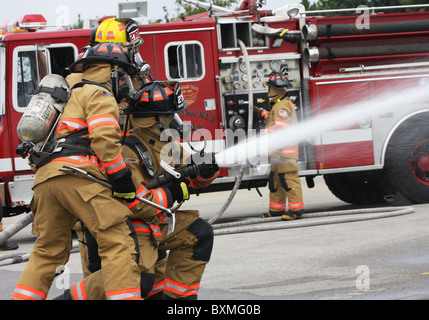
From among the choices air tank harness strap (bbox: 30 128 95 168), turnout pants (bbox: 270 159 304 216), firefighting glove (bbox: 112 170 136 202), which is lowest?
turnout pants (bbox: 270 159 304 216)

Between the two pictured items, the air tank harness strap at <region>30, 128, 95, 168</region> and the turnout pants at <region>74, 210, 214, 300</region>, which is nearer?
the air tank harness strap at <region>30, 128, 95, 168</region>

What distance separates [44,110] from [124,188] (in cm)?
69

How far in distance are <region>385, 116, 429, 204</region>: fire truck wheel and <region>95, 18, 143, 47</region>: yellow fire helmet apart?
5.52m

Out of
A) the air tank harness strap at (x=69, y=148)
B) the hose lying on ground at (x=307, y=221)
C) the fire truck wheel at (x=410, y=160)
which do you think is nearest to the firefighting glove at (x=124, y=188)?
the air tank harness strap at (x=69, y=148)

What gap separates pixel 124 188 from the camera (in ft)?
13.3

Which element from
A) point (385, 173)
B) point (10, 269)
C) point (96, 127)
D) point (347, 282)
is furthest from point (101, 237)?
point (385, 173)

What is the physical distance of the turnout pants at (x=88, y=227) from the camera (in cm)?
398

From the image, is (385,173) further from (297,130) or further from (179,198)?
(179,198)

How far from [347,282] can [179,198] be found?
1765 mm

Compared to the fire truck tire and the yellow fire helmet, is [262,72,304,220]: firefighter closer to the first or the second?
the fire truck tire

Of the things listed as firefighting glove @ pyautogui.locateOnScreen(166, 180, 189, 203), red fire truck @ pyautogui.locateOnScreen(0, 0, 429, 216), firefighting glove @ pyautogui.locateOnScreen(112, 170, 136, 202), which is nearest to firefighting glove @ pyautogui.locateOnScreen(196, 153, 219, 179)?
firefighting glove @ pyautogui.locateOnScreen(166, 180, 189, 203)

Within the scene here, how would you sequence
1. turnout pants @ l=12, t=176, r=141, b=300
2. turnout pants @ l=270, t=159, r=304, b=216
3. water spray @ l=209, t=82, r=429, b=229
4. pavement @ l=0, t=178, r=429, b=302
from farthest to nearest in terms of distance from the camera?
1. water spray @ l=209, t=82, r=429, b=229
2. turnout pants @ l=270, t=159, r=304, b=216
3. pavement @ l=0, t=178, r=429, b=302
4. turnout pants @ l=12, t=176, r=141, b=300

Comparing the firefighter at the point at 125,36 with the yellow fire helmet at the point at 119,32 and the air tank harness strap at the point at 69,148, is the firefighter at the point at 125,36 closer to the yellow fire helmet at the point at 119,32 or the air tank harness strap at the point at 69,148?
the yellow fire helmet at the point at 119,32

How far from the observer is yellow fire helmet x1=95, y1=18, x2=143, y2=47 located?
210 inches
